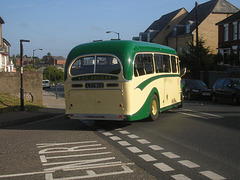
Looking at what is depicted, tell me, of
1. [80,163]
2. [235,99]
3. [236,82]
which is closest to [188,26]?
[236,82]

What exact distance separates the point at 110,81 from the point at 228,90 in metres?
11.9

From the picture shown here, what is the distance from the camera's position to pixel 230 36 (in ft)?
148

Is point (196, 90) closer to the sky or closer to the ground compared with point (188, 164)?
closer to the sky

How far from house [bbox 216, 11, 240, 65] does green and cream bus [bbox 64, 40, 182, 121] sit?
32.6m

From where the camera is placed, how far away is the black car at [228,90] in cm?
1969

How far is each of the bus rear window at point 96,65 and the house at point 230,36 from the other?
1321 inches

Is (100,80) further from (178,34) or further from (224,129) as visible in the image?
(178,34)

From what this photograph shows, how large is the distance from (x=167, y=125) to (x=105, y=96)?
242cm

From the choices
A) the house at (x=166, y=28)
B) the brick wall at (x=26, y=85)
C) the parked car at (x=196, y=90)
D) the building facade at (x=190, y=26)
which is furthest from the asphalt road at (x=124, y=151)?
the house at (x=166, y=28)

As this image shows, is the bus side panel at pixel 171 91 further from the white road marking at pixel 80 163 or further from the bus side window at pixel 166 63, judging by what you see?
the white road marking at pixel 80 163

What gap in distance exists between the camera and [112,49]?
35.4 feet

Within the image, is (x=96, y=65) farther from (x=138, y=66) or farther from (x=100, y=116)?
(x=100, y=116)

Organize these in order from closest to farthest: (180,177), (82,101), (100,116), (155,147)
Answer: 1. (180,177)
2. (155,147)
3. (100,116)
4. (82,101)

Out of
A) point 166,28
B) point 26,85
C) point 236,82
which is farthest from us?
point 166,28
